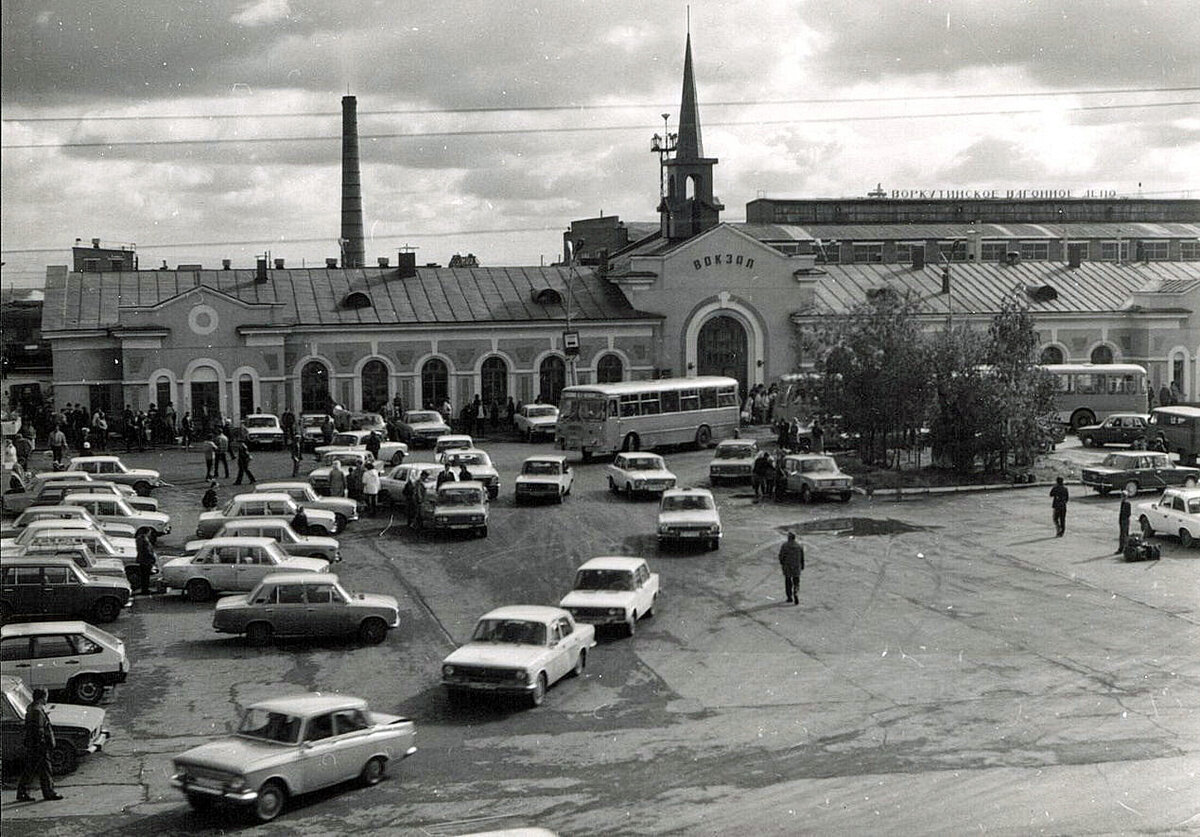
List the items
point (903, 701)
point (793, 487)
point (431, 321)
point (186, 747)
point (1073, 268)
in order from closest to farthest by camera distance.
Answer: point (186, 747) < point (903, 701) < point (793, 487) < point (431, 321) < point (1073, 268)

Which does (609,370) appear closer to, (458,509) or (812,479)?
(812,479)

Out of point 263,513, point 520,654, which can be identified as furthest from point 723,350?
point 520,654

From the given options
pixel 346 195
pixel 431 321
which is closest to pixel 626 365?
pixel 431 321

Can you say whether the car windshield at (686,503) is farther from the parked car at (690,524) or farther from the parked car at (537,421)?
the parked car at (537,421)

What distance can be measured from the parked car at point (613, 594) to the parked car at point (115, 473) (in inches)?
729

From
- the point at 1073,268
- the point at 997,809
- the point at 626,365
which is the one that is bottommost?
the point at 997,809

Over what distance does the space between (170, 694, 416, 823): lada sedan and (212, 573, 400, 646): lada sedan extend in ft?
21.1

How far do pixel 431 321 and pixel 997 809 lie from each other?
44.0 m

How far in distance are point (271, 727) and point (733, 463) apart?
2643 cm

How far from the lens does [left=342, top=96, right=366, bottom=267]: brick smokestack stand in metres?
76.1

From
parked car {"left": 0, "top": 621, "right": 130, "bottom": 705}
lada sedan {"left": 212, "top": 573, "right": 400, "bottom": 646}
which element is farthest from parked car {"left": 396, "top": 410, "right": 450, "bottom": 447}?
parked car {"left": 0, "top": 621, "right": 130, "bottom": 705}

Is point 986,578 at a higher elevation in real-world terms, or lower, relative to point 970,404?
lower

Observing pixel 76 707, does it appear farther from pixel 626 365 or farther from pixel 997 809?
pixel 626 365

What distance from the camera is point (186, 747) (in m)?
18.5
